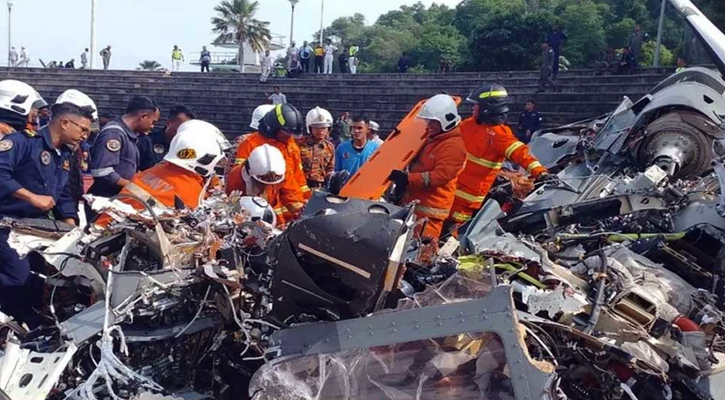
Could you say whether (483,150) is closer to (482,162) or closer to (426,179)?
(482,162)

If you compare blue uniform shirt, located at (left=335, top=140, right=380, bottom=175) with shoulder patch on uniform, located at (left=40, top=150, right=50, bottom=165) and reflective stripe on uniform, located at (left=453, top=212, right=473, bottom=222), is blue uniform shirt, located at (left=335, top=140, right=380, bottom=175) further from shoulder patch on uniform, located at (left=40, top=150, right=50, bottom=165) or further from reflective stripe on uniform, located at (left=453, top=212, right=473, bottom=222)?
shoulder patch on uniform, located at (left=40, top=150, right=50, bottom=165)

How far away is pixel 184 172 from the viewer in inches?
168

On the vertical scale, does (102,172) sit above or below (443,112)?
below

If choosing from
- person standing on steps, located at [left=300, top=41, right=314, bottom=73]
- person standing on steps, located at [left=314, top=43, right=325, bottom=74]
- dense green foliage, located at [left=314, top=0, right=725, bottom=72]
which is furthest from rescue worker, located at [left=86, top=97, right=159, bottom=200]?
person standing on steps, located at [left=314, top=43, right=325, bottom=74]

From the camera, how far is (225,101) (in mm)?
23625

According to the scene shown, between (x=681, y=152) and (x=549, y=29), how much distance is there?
2209 centimetres

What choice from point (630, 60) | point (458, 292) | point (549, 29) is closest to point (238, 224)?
point (458, 292)

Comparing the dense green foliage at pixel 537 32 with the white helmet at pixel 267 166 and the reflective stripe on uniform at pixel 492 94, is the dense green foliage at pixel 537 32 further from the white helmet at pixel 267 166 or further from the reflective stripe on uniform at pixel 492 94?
the white helmet at pixel 267 166

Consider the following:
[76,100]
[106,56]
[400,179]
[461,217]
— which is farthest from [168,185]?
[106,56]

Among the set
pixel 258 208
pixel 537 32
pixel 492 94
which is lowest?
pixel 258 208

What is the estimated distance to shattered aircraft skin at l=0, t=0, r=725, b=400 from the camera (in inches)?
104

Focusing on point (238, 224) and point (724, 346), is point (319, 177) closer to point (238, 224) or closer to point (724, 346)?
point (238, 224)

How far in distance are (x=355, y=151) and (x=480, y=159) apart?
6.46 ft

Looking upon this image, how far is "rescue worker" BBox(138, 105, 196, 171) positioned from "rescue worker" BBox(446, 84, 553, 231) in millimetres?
2513
